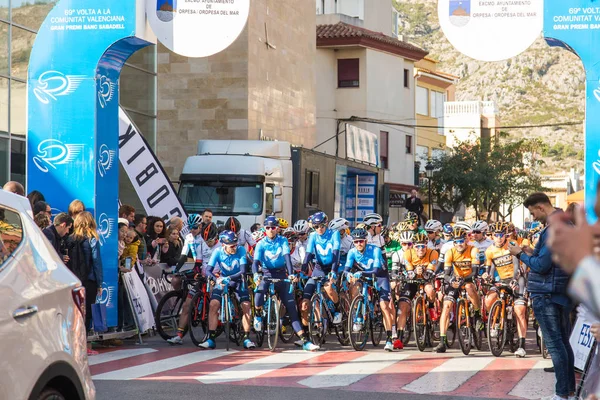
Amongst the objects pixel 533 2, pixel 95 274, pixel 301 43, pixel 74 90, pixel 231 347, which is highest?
pixel 301 43

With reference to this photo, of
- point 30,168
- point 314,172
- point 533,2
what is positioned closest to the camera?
point 533,2

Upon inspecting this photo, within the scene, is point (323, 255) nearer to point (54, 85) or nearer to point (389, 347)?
point (389, 347)

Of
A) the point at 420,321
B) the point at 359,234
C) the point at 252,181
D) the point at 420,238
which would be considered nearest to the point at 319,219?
the point at 359,234

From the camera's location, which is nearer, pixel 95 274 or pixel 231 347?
pixel 95 274

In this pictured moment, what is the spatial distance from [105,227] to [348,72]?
4200cm

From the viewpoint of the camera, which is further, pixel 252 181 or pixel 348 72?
pixel 348 72

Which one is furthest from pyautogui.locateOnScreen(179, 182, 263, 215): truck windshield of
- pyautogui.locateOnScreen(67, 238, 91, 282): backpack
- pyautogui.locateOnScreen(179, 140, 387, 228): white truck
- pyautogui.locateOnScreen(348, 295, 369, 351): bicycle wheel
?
pyautogui.locateOnScreen(67, 238, 91, 282): backpack

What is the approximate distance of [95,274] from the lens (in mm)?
13664

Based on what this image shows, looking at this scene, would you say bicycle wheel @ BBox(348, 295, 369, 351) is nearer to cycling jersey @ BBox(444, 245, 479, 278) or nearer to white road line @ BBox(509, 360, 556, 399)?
cycling jersey @ BBox(444, 245, 479, 278)

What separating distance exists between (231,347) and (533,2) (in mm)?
6297

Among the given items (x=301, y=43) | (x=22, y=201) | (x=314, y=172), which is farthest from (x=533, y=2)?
(x=301, y=43)

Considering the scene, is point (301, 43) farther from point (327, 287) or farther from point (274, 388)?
A: point (274, 388)

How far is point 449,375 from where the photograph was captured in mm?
12359

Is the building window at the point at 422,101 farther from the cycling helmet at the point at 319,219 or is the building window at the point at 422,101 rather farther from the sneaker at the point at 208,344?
the sneaker at the point at 208,344
